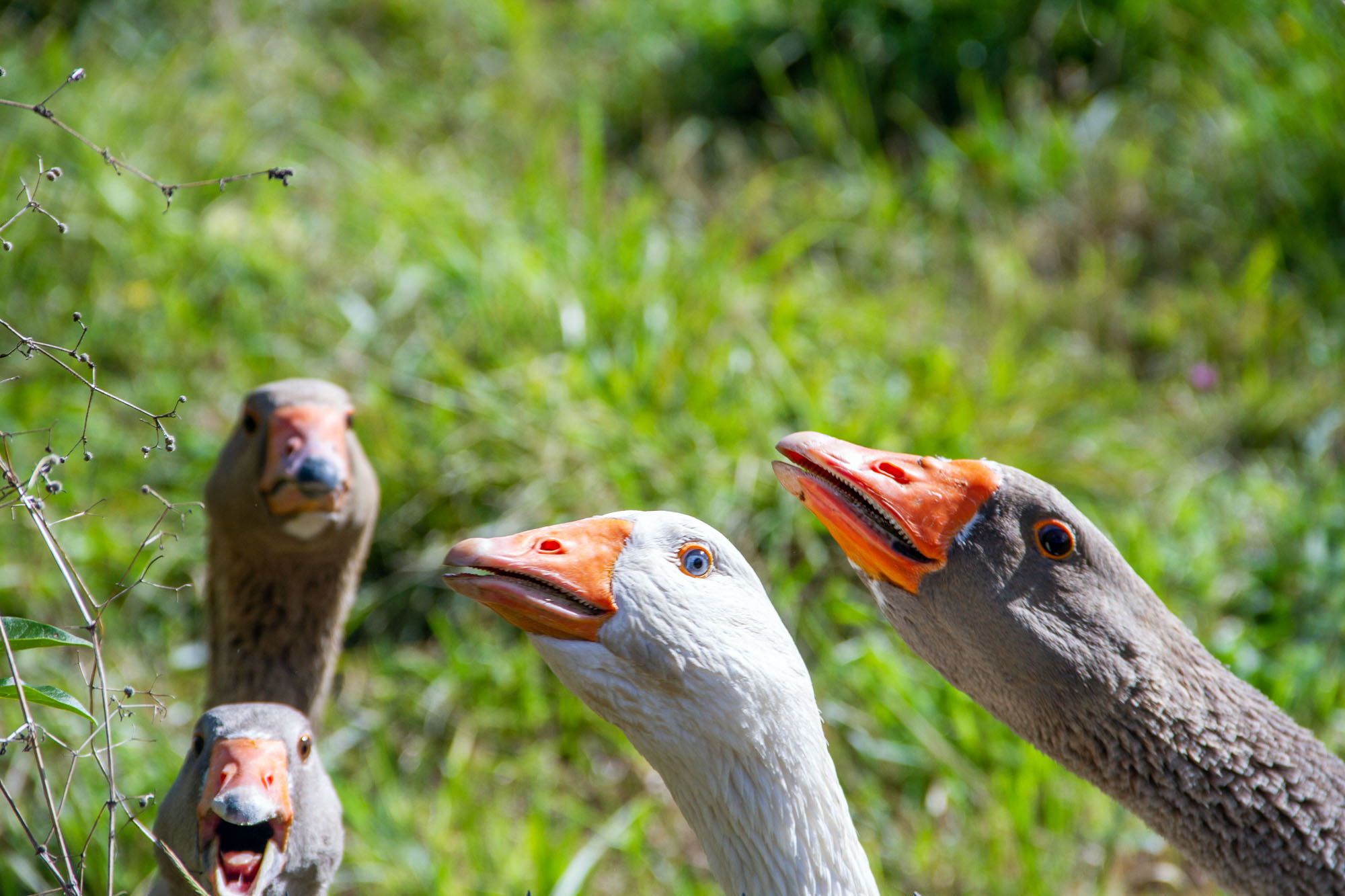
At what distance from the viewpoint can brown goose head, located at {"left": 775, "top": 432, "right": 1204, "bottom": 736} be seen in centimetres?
230

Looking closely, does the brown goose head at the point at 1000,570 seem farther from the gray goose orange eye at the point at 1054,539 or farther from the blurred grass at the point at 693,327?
the blurred grass at the point at 693,327

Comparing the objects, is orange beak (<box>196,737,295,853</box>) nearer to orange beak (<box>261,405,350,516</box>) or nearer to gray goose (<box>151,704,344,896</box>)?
gray goose (<box>151,704,344,896</box>)

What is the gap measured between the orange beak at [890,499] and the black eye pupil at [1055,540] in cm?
13

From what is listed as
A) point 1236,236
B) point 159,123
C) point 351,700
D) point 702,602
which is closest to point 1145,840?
point 702,602

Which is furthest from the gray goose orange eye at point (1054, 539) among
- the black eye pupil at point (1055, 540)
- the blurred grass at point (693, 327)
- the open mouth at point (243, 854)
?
the open mouth at point (243, 854)

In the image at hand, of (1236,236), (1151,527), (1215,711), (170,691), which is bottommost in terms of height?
(170,691)

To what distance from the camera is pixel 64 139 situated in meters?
5.59

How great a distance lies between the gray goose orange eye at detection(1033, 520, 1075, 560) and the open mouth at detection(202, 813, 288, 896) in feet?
5.04

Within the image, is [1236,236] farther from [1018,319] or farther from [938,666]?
[938,666]

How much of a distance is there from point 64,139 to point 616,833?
4290 millimetres

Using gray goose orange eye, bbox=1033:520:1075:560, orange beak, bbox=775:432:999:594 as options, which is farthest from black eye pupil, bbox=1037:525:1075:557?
orange beak, bbox=775:432:999:594

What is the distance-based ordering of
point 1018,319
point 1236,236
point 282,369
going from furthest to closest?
point 1236,236 < point 1018,319 < point 282,369

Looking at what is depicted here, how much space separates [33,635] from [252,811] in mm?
477

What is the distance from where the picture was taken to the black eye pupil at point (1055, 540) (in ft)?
7.65
